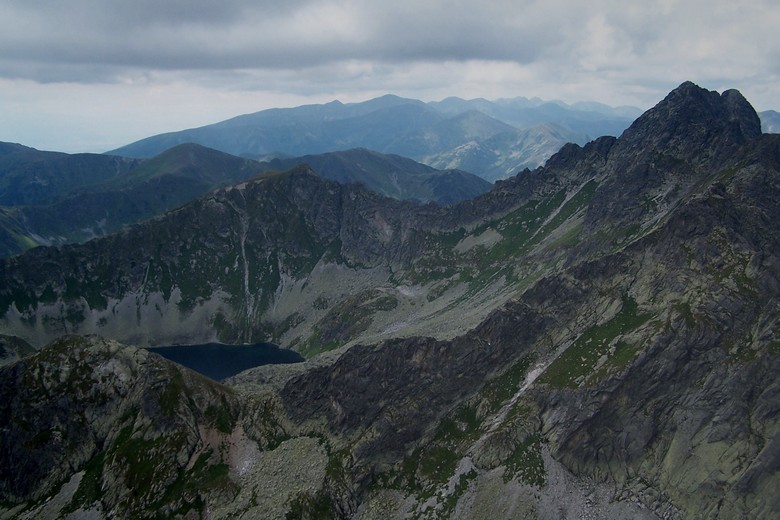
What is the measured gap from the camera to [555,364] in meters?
108

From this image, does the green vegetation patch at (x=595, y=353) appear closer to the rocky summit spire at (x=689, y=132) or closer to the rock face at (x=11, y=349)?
the rocky summit spire at (x=689, y=132)

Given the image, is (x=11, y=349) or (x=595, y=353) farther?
(x=11, y=349)

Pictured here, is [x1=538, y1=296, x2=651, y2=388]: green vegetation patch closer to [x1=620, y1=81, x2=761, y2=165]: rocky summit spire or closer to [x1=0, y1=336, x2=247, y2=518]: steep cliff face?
[x1=0, y1=336, x2=247, y2=518]: steep cliff face

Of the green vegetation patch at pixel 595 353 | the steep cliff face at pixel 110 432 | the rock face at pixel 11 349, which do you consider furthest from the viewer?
the rock face at pixel 11 349

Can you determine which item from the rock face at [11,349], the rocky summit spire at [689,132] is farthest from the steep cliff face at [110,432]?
the rocky summit spire at [689,132]

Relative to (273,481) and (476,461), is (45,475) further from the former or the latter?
(476,461)

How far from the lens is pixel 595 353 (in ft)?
344

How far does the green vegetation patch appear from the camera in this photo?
3957 inches

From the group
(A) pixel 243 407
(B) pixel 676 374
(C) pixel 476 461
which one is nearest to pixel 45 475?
(A) pixel 243 407

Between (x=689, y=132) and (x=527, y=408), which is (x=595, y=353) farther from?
(x=689, y=132)

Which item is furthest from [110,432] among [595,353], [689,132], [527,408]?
[689,132]

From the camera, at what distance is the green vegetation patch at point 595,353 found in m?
100

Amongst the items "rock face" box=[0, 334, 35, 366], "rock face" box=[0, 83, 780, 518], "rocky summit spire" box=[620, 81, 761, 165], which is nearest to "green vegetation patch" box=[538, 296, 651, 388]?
"rock face" box=[0, 83, 780, 518]

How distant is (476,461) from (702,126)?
486 feet
